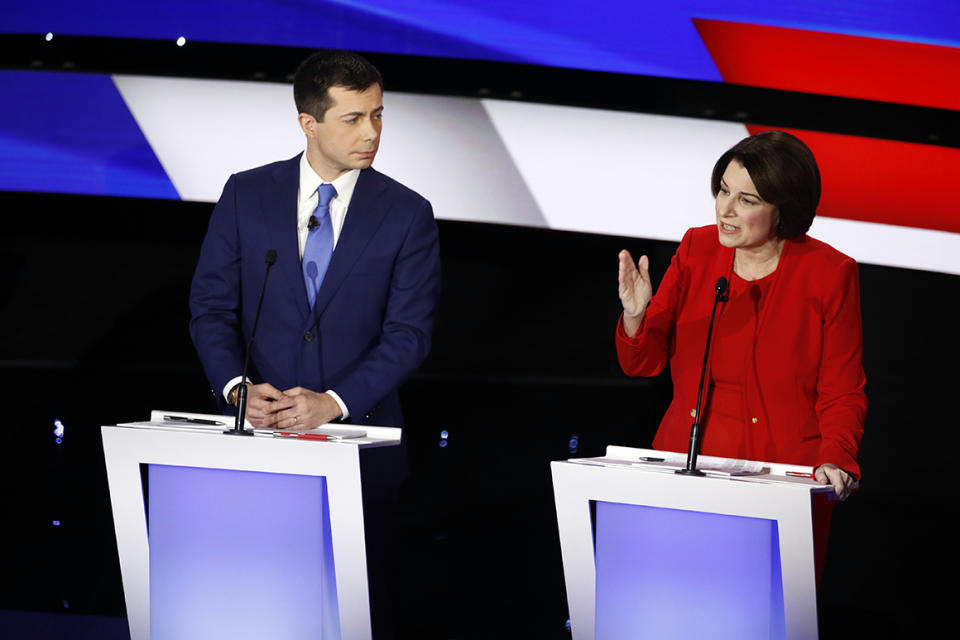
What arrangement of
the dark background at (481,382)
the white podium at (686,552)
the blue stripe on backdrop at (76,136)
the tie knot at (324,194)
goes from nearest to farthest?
1. the white podium at (686,552)
2. the tie knot at (324,194)
3. the dark background at (481,382)
4. the blue stripe on backdrop at (76,136)

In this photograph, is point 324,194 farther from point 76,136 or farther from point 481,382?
point 481,382

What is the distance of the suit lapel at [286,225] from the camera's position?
239 cm

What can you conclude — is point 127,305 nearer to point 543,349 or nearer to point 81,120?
point 81,120

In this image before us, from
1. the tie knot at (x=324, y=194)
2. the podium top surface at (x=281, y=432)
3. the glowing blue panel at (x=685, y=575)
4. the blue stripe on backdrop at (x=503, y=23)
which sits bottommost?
the glowing blue panel at (x=685, y=575)

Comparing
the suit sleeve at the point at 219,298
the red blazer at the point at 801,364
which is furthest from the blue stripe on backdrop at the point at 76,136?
the red blazer at the point at 801,364

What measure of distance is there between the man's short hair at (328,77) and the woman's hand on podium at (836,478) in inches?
50.4

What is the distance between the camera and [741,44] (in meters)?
3.96

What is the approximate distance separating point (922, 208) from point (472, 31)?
1818 millimetres

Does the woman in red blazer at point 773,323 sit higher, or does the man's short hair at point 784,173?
the man's short hair at point 784,173

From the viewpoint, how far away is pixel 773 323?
7.38 ft

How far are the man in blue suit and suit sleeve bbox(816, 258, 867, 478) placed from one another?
87 cm

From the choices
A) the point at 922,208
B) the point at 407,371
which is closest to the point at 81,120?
the point at 407,371

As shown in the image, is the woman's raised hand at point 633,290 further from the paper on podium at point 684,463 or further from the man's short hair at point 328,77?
the man's short hair at point 328,77

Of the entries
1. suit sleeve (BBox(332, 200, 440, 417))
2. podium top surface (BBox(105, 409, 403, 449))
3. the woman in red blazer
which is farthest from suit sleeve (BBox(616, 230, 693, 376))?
podium top surface (BBox(105, 409, 403, 449))
